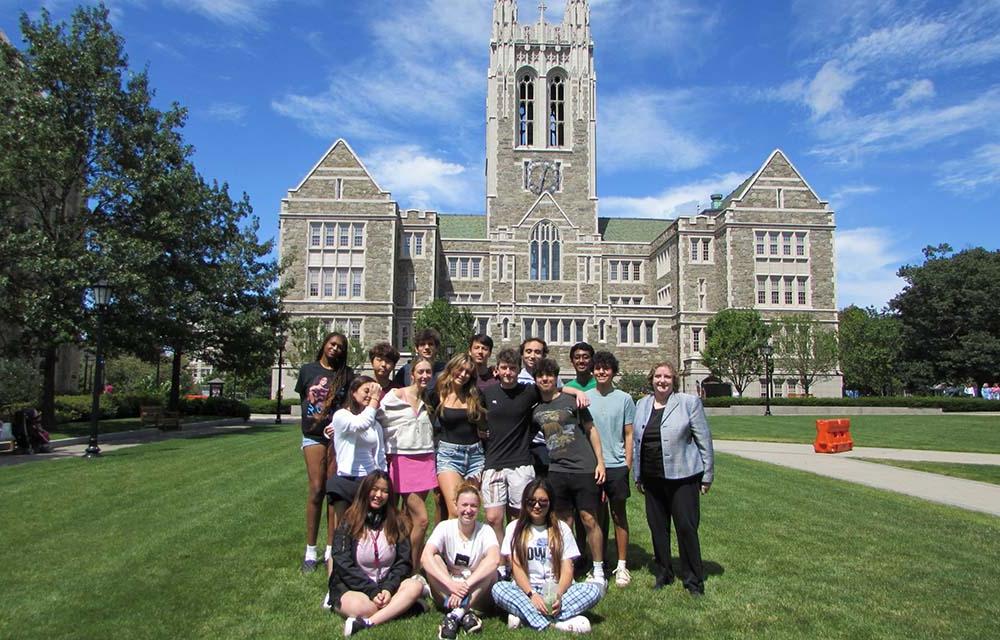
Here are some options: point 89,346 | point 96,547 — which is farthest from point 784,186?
point 96,547

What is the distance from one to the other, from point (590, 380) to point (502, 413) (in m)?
1.13

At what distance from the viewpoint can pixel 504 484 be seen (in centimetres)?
607

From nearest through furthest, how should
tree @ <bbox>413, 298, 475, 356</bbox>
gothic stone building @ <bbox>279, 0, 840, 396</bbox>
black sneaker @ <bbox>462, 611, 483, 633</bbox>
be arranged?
black sneaker @ <bbox>462, 611, 483, 633</bbox> < tree @ <bbox>413, 298, 475, 356</bbox> < gothic stone building @ <bbox>279, 0, 840, 396</bbox>

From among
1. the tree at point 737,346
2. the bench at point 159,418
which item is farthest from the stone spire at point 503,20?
the bench at point 159,418

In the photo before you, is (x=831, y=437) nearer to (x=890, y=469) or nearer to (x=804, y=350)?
(x=890, y=469)

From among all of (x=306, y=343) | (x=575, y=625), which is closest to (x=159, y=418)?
(x=306, y=343)

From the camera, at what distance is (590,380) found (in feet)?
22.3

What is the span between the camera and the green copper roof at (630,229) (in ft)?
199

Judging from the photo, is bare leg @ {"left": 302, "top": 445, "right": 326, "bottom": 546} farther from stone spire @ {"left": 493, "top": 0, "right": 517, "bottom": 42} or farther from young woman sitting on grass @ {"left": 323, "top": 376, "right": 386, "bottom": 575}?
stone spire @ {"left": 493, "top": 0, "right": 517, "bottom": 42}

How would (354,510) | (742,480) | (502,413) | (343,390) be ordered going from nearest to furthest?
(354,510) < (502,413) < (343,390) < (742,480)

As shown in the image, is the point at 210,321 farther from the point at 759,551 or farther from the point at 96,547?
the point at 759,551

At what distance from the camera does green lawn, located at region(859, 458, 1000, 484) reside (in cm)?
1402

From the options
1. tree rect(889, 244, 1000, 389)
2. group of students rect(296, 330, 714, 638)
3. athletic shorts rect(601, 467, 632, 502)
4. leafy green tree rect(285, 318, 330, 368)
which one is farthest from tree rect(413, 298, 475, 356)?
tree rect(889, 244, 1000, 389)

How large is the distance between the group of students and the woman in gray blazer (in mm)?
12
